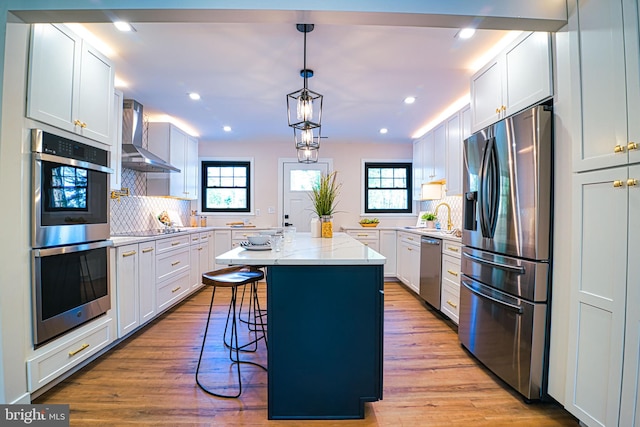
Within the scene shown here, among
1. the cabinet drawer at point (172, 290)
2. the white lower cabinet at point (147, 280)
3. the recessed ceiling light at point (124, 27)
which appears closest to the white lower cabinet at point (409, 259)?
the cabinet drawer at point (172, 290)

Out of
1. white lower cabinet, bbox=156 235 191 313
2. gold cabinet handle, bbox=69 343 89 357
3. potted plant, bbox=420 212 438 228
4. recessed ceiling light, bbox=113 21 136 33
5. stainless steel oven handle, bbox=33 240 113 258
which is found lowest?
gold cabinet handle, bbox=69 343 89 357

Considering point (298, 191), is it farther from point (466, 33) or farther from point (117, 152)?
point (466, 33)

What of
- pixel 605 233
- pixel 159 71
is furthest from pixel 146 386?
pixel 605 233

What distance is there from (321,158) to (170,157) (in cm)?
254

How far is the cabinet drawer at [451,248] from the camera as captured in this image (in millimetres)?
2972

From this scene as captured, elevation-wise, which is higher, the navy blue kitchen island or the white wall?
the white wall

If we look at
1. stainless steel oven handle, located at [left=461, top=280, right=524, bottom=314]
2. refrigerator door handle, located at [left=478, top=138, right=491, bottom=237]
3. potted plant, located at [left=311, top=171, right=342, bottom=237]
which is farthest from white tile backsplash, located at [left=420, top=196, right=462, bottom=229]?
potted plant, located at [left=311, top=171, right=342, bottom=237]

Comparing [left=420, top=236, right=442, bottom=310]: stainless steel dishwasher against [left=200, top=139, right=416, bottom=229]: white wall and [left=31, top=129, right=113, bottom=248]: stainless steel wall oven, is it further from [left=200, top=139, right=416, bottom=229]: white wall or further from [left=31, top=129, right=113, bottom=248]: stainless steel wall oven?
[left=31, top=129, right=113, bottom=248]: stainless steel wall oven

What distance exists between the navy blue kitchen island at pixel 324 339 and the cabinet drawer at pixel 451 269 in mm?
1588

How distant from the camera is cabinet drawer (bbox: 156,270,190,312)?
3.31 metres

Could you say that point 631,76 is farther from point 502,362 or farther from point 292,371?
point 292,371

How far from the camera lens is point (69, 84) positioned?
6.75ft

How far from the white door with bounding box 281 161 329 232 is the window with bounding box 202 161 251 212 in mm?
701

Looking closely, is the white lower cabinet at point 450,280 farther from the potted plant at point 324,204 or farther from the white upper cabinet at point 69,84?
the white upper cabinet at point 69,84
